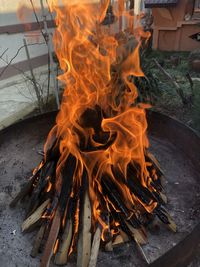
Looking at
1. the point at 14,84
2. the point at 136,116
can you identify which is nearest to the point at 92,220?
the point at 136,116

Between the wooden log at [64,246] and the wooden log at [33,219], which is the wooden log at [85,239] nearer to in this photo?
the wooden log at [64,246]

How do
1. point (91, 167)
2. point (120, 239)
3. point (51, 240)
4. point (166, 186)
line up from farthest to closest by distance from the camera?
point (166, 186) < point (91, 167) < point (120, 239) < point (51, 240)

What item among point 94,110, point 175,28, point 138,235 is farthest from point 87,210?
point 175,28

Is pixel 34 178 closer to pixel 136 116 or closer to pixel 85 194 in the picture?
pixel 85 194

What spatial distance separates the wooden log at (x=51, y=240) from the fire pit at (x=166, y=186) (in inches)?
8.7

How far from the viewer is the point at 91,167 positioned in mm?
2445

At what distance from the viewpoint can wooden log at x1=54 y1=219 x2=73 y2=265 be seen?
2.19 m

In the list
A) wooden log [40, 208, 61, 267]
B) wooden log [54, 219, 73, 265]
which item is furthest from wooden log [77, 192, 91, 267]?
wooden log [40, 208, 61, 267]

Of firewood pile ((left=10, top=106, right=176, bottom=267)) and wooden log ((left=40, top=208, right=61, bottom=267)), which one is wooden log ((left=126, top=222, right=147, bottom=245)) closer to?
firewood pile ((left=10, top=106, right=176, bottom=267))

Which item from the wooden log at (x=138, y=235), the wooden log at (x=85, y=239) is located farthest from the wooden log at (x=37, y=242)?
the wooden log at (x=138, y=235)

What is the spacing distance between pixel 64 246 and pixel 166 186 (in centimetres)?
136

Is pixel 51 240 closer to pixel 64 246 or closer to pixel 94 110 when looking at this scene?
pixel 64 246

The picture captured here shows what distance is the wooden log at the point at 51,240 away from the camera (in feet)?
6.76

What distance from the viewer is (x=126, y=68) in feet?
10.1
